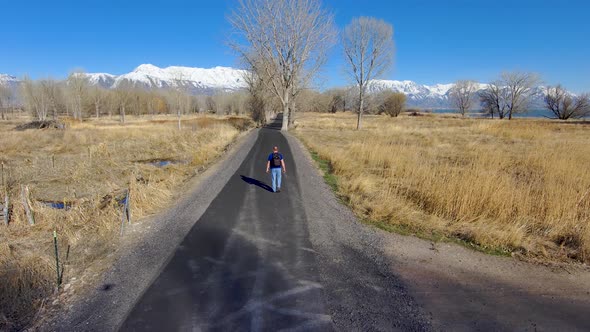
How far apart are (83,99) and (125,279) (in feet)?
302

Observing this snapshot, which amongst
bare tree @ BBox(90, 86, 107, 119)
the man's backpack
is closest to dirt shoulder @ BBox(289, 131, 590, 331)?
the man's backpack

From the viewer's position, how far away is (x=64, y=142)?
28.0 meters

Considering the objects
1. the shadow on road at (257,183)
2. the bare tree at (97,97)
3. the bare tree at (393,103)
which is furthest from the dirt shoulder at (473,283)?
the bare tree at (97,97)

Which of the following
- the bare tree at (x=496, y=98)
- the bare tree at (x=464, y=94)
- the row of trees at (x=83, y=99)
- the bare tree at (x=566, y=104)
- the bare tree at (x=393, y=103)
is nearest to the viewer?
the row of trees at (x=83, y=99)

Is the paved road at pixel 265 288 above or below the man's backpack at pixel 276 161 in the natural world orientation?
below

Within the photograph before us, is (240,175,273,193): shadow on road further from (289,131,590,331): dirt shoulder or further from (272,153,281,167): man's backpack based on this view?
(289,131,590,331): dirt shoulder

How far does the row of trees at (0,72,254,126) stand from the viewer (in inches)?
2694

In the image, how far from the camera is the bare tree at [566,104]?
7225 centimetres

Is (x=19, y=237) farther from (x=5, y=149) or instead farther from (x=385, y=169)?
(x=5, y=149)

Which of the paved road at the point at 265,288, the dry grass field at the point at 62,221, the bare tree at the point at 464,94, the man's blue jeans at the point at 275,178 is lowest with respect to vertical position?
the dry grass field at the point at 62,221

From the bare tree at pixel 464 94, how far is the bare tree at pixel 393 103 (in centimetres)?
2240

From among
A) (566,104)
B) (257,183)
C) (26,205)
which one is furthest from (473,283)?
(566,104)

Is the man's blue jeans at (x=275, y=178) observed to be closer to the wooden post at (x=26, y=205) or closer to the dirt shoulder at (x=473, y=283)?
the dirt shoulder at (x=473, y=283)

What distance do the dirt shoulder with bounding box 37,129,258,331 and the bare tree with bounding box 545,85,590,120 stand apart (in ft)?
324
